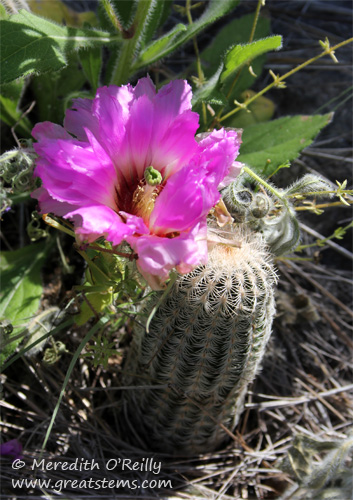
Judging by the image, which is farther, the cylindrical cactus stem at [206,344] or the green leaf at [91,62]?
the green leaf at [91,62]

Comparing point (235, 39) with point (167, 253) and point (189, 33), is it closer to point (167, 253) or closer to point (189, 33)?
point (189, 33)

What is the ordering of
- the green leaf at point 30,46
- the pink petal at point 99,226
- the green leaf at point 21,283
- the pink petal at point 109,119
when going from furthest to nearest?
the green leaf at point 21,283, the green leaf at point 30,46, the pink petal at point 109,119, the pink petal at point 99,226

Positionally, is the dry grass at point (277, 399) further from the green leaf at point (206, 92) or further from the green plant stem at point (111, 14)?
the green plant stem at point (111, 14)

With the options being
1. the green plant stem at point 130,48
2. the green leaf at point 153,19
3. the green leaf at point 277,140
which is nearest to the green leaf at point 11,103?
the green plant stem at point 130,48

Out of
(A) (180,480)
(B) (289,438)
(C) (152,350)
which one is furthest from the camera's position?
(B) (289,438)

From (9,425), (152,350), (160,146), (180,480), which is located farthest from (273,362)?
(160,146)

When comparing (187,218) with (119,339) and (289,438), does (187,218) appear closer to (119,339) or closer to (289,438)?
(119,339)
